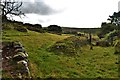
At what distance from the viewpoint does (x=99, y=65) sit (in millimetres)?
31734

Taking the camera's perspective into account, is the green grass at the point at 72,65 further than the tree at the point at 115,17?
No

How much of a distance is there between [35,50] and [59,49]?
3742mm

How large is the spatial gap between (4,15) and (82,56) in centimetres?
1947

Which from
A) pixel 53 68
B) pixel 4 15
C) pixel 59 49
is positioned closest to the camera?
Result: pixel 53 68

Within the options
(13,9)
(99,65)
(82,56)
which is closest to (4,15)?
(13,9)

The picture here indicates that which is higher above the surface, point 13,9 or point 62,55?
point 13,9

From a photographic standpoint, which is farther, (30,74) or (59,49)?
(59,49)

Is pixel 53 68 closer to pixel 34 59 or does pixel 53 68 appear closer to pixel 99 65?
pixel 34 59

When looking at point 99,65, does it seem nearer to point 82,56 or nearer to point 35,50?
point 82,56

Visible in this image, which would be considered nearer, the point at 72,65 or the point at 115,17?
the point at 72,65

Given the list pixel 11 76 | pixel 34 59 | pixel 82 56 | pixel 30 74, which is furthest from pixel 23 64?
pixel 82 56

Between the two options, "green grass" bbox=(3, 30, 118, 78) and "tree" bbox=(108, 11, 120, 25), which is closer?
"green grass" bbox=(3, 30, 118, 78)

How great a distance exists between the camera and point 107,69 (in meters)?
30.0

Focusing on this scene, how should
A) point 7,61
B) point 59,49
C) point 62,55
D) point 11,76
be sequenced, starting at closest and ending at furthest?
point 11,76
point 7,61
point 62,55
point 59,49
